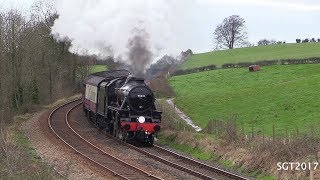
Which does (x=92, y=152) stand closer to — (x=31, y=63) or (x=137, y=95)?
(x=137, y=95)

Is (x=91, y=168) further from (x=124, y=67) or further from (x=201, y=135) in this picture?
(x=124, y=67)

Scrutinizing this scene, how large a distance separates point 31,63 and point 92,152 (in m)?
25.1

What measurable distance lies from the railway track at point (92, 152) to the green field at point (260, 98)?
8.73 meters

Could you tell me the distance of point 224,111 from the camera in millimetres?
35562

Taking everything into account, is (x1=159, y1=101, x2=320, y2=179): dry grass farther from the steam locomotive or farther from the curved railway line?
the steam locomotive

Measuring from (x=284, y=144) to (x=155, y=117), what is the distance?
27.8ft

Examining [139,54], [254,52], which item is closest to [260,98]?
[139,54]

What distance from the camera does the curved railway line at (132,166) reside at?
16.3 metres

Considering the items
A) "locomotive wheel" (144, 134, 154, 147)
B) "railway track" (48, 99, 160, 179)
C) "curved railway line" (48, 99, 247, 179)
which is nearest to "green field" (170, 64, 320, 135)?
"curved railway line" (48, 99, 247, 179)

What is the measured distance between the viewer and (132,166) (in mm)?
17453

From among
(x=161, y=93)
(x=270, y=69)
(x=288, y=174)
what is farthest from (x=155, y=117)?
(x=270, y=69)

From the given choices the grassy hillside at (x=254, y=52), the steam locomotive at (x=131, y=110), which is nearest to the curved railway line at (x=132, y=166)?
the steam locomotive at (x=131, y=110)

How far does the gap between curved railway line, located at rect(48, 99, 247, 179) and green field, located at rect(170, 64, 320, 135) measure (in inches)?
250

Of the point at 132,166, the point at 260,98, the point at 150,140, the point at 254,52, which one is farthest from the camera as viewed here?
the point at 254,52
